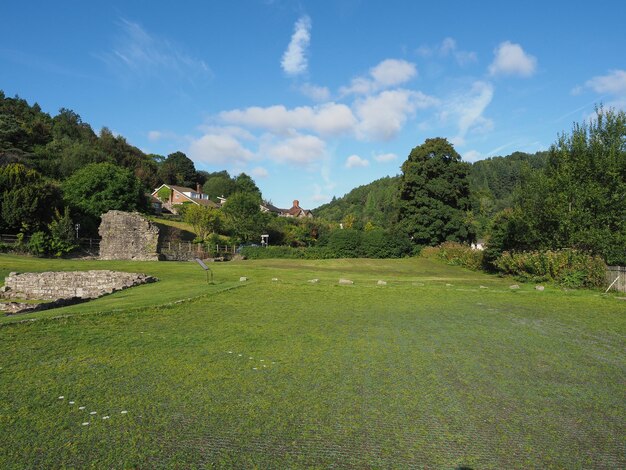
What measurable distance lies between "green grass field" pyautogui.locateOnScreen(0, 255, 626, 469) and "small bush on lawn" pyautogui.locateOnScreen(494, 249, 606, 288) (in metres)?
10.4

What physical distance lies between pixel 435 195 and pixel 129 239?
31.6 meters

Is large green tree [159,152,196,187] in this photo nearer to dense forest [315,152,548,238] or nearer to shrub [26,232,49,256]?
dense forest [315,152,548,238]

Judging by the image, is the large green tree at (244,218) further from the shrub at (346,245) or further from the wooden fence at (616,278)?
the wooden fence at (616,278)

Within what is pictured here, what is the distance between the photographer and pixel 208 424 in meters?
4.61

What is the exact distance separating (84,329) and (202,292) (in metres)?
7.01

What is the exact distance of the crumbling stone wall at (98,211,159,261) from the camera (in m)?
40.0

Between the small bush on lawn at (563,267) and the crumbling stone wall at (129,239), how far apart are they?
2988 centimetres

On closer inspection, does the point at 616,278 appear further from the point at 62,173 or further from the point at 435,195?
the point at 62,173

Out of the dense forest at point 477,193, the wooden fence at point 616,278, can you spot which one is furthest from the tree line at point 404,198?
the dense forest at point 477,193

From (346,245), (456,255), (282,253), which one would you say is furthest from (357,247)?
(456,255)

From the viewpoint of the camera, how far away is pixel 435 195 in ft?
162

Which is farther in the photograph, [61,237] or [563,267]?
[61,237]

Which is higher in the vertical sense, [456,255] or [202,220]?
[202,220]

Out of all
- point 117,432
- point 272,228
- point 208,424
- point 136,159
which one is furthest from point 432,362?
point 136,159
